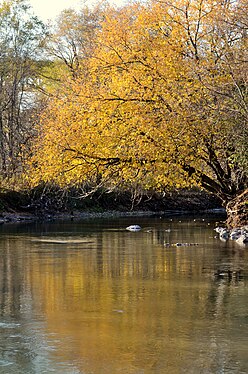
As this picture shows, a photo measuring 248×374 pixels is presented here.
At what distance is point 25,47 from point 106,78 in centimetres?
2148

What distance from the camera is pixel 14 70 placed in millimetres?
47375

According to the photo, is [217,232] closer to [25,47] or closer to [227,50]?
[227,50]

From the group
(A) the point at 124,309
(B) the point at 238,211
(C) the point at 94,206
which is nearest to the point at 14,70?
(C) the point at 94,206

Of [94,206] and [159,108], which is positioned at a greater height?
[159,108]

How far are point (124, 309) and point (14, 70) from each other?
119 feet

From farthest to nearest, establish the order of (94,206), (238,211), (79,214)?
(94,206)
(79,214)
(238,211)

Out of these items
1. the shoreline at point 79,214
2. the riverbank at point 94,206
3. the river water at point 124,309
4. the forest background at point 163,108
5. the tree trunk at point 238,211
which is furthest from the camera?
the riverbank at point 94,206

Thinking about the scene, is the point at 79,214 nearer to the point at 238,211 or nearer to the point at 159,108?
the point at 238,211

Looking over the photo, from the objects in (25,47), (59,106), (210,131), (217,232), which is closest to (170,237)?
(217,232)

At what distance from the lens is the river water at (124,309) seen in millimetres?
9641

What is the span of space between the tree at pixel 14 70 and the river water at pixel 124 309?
22917mm

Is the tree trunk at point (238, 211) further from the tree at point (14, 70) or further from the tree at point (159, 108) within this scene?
the tree at point (14, 70)

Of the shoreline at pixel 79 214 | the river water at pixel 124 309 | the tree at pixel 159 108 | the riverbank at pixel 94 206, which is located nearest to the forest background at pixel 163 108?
the tree at pixel 159 108

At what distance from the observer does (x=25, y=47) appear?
156 ft
